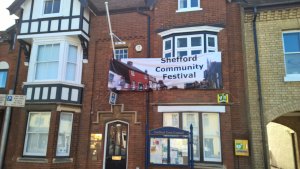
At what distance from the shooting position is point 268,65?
10.6 metres

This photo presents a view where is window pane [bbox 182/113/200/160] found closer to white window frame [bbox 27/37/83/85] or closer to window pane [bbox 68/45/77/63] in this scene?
white window frame [bbox 27/37/83/85]

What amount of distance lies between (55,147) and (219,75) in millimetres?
7746

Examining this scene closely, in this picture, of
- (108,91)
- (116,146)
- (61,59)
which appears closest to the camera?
(116,146)

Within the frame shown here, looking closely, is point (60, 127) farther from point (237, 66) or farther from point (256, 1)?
point (256, 1)

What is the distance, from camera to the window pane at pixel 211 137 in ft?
33.9

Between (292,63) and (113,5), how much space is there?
9.26 metres

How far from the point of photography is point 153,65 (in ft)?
36.9

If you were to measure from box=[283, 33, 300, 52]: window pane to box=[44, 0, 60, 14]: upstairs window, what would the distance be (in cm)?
1092

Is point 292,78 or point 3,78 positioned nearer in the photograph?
point 292,78

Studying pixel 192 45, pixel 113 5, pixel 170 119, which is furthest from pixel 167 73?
pixel 113 5

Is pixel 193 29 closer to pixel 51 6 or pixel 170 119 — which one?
pixel 170 119

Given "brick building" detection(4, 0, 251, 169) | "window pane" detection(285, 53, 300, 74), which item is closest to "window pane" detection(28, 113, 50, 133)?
"brick building" detection(4, 0, 251, 169)

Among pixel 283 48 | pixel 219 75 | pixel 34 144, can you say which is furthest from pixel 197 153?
pixel 34 144

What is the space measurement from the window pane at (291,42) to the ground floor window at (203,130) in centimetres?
411
